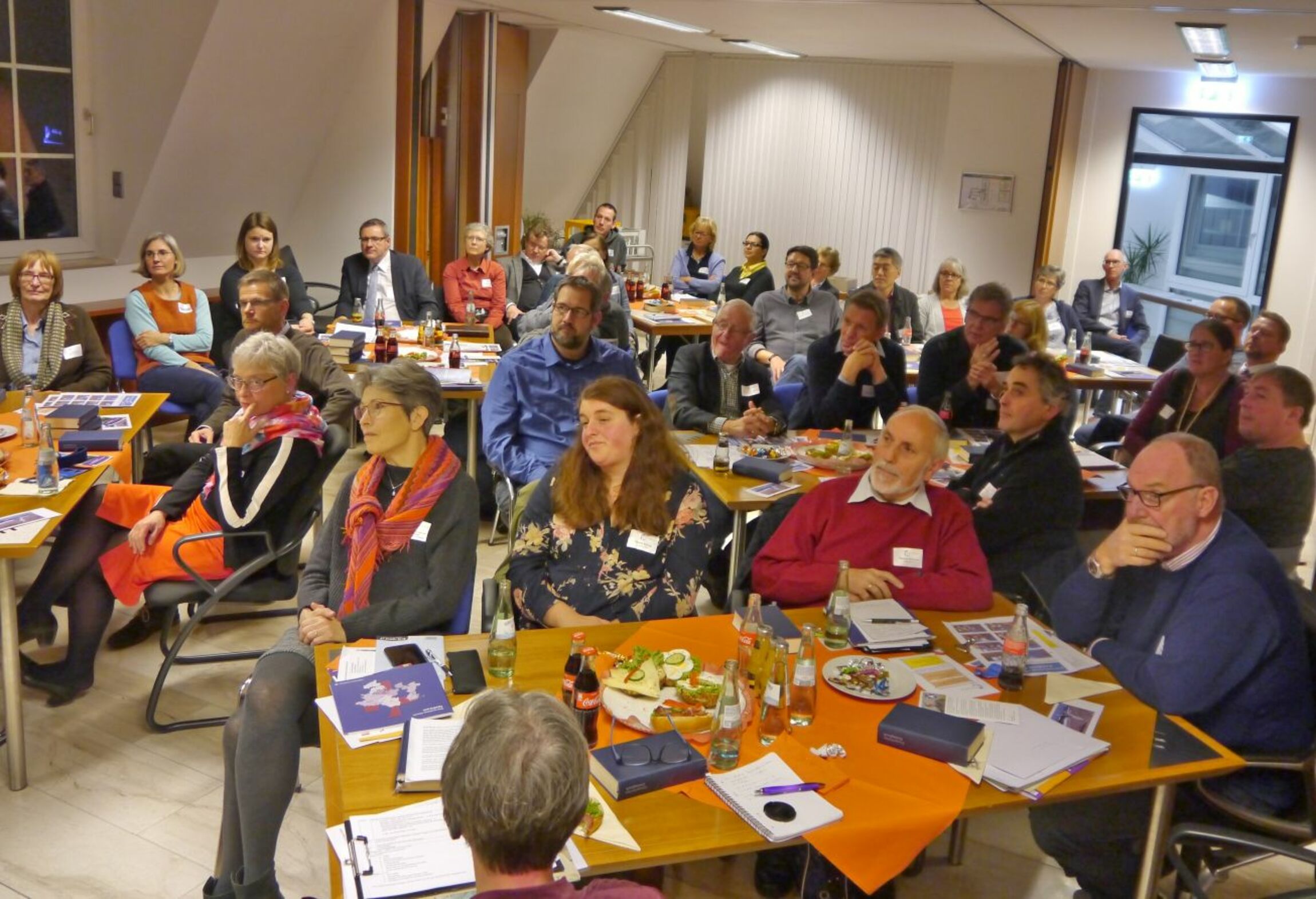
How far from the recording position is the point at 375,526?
322 centimetres

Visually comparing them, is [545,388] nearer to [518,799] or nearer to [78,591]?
[78,591]

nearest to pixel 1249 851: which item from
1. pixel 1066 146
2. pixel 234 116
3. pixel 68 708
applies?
pixel 68 708

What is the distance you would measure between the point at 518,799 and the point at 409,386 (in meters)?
1.91

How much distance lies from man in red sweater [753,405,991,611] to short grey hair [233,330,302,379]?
1828mm

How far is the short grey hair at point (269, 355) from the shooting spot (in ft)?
12.8

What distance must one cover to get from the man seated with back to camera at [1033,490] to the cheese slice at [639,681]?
180 cm

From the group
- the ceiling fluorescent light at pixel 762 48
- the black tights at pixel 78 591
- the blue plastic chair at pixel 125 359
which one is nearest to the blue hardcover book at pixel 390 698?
the black tights at pixel 78 591

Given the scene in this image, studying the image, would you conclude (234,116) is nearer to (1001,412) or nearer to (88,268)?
(88,268)

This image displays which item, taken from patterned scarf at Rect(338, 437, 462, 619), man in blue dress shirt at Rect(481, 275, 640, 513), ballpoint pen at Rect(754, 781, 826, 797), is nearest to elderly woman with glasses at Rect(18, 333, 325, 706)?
patterned scarf at Rect(338, 437, 462, 619)

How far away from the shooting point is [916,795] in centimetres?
232

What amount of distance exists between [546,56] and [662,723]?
9.63 m

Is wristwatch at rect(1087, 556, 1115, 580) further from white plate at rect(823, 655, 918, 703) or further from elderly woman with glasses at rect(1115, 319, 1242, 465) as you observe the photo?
elderly woman with glasses at rect(1115, 319, 1242, 465)

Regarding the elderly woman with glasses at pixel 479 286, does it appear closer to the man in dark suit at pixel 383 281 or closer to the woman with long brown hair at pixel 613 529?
the man in dark suit at pixel 383 281

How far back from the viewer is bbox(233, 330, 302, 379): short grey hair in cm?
392
